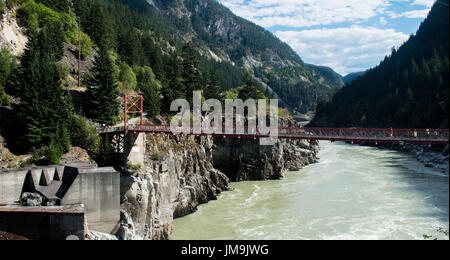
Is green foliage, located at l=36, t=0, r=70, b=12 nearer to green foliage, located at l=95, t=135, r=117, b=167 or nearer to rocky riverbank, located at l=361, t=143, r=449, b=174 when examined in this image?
green foliage, located at l=95, t=135, r=117, b=167

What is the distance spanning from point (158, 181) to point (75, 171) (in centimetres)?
723

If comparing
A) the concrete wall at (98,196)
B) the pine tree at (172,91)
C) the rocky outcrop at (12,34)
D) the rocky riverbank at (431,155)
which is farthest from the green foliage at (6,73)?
the rocky riverbank at (431,155)

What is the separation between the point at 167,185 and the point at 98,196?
8348 mm

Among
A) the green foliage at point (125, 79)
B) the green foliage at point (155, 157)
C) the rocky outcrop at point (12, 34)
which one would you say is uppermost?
the rocky outcrop at point (12, 34)

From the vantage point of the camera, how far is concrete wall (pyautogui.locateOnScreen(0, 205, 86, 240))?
39.1 feet

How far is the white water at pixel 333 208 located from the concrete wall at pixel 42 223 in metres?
9.08

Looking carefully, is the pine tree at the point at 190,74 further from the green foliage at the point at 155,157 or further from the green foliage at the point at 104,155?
the green foliage at the point at 104,155

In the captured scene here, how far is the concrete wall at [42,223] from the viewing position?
1191 centimetres

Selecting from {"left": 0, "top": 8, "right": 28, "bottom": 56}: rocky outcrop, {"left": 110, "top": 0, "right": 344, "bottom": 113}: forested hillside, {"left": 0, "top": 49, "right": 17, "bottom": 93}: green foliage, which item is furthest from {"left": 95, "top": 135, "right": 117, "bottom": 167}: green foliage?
{"left": 110, "top": 0, "right": 344, "bottom": 113}: forested hillside

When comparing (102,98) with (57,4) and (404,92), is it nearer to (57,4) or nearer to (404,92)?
(57,4)

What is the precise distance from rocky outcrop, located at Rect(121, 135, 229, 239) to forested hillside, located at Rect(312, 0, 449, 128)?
980 inches

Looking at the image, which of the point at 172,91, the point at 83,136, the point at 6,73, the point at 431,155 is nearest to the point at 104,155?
the point at 83,136

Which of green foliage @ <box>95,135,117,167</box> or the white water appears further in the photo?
green foliage @ <box>95,135,117,167</box>

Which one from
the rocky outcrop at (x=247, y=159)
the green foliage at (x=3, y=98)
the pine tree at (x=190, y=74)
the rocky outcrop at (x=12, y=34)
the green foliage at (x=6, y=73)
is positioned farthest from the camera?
the pine tree at (x=190, y=74)
